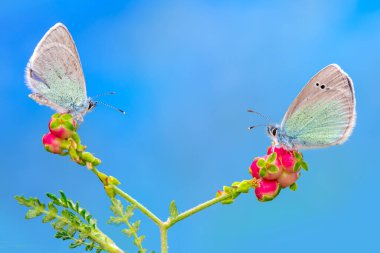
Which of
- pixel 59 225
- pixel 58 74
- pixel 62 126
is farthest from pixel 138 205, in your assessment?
pixel 58 74

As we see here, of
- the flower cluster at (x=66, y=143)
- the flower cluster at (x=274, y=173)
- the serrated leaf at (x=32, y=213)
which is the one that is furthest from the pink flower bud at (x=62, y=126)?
the flower cluster at (x=274, y=173)

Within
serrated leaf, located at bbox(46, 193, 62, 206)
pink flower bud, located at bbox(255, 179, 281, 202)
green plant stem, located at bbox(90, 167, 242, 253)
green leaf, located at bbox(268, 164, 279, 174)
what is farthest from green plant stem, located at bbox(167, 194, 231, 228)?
serrated leaf, located at bbox(46, 193, 62, 206)

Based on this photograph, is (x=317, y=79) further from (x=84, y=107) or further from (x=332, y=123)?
(x=84, y=107)

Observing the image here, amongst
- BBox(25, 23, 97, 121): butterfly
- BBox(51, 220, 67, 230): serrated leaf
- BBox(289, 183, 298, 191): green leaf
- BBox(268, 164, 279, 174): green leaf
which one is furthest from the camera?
BBox(25, 23, 97, 121): butterfly

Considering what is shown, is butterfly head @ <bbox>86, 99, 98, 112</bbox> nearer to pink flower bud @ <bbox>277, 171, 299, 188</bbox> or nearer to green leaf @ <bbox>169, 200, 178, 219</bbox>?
green leaf @ <bbox>169, 200, 178, 219</bbox>

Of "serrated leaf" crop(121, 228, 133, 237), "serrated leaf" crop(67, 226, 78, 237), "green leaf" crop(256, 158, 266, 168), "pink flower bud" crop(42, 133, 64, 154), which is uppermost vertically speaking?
"pink flower bud" crop(42, 133, 64, 154)

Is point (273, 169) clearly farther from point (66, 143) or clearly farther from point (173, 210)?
point (66, 143)

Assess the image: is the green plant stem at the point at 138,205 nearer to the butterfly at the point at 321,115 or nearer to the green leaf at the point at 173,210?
the green leaf at the point at 173,210
